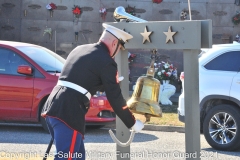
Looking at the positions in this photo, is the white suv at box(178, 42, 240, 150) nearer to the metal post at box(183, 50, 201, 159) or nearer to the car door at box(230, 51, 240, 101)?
the car door at box(230, 51, 240, 101)

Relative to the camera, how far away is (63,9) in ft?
61.5

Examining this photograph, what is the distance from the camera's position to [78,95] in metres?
4.96

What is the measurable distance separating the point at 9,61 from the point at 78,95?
6008 millimetres

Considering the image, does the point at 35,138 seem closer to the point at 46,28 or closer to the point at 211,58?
the point at 211,58

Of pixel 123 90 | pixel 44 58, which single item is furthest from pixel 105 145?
pixel 123 90

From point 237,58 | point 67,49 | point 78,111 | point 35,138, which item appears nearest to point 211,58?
point 237,58

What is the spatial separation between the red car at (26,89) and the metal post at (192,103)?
17.7ft

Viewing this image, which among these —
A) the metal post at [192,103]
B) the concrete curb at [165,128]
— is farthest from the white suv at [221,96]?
the metal post at [192,103]

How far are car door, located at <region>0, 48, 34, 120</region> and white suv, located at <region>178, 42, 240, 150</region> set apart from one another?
2.84 metres

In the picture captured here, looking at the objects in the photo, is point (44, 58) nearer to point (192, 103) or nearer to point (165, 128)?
point (165, 128)

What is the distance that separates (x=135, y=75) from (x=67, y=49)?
2.55 metres

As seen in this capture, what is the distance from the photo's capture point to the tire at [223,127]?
29.8 feet

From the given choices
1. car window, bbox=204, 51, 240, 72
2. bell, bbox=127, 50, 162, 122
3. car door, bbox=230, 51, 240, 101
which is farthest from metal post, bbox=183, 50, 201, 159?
car window, bbox=204, 51, 240, 72

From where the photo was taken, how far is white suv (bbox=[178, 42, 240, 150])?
30.2 ft
